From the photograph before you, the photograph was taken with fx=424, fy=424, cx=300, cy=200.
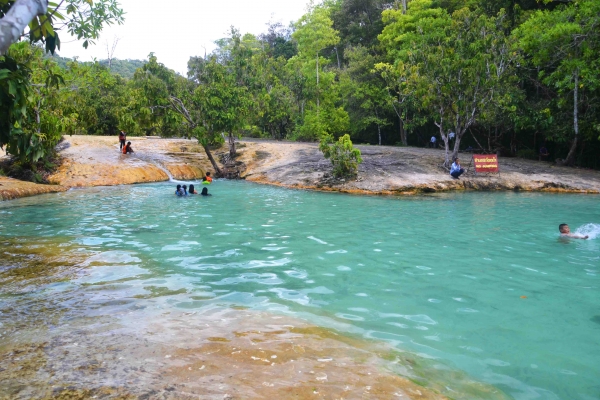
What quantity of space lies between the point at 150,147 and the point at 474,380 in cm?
2537

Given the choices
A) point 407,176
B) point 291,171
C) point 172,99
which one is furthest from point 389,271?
point 172,99

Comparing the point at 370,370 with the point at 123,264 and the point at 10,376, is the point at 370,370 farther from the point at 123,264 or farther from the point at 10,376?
the point at 123,264

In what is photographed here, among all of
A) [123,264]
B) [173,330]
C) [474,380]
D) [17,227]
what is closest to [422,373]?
[474,380]

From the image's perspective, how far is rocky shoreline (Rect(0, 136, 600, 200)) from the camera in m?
18.2

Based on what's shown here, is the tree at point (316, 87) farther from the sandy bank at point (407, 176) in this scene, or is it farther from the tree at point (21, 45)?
the tree at point (21, 45)

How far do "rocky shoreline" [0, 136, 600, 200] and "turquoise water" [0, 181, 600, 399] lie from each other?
444cm

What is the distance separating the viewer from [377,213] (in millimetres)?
12703

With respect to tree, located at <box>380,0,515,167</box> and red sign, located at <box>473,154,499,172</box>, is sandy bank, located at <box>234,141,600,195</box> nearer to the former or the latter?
red sign, located at <box>473,154,499,172</box>

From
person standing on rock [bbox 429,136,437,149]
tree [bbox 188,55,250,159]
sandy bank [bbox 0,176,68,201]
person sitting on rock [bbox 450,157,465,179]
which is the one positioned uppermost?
tree [bbox 188,55,250,159]

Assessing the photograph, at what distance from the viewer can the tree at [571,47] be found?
65.3ft

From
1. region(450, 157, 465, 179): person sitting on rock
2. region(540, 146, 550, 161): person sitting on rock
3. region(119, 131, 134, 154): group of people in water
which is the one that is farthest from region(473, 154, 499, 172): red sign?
region(119, 131, 134, 154): group of people in water

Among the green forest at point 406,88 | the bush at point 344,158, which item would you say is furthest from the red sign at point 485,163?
the bush at point 344,158

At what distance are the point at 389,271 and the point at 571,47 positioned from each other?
20062 millimetres

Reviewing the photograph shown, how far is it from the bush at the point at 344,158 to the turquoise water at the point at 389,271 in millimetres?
4976
